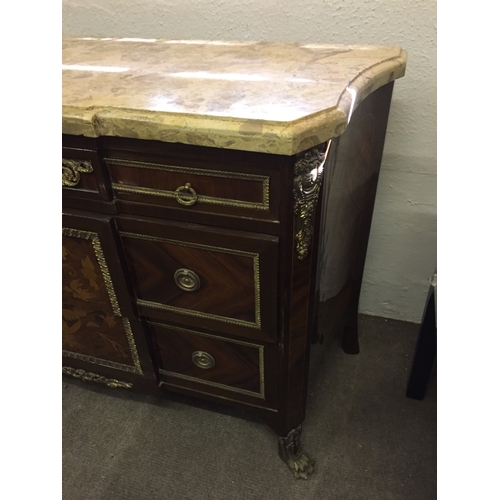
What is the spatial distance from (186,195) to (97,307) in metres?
0.37

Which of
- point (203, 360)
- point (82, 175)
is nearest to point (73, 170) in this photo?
point (82, 175)

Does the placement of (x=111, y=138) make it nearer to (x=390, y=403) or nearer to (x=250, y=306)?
(x=250, y=306)

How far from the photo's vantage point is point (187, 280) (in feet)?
2.68

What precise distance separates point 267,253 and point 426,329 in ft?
1.83

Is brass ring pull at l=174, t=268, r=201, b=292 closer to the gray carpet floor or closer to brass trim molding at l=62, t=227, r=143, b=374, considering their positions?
brass trim molding at l=62, t=227, r=143, b=374

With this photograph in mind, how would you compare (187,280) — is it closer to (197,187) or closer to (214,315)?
(214,315)

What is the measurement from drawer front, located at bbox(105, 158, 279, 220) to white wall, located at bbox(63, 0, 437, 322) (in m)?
0.56

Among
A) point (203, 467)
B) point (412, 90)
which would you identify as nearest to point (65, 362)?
point (203, 467)

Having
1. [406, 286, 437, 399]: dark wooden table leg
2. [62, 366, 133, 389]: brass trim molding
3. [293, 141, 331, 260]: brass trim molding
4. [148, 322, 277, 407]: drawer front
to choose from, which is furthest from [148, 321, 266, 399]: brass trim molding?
[406, 286, 437, 399]: dark wooden table leg

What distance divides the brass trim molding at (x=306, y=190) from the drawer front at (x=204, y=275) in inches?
1.7

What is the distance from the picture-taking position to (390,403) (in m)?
1.22

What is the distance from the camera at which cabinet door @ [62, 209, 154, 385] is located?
81 cm

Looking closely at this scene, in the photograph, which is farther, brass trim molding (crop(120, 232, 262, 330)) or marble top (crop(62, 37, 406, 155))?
brass trim molding (crop(120, 232, 262, 330))

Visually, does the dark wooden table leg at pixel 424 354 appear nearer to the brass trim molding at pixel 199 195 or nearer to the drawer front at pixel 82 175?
the brass trim molding at pixel 199 195
